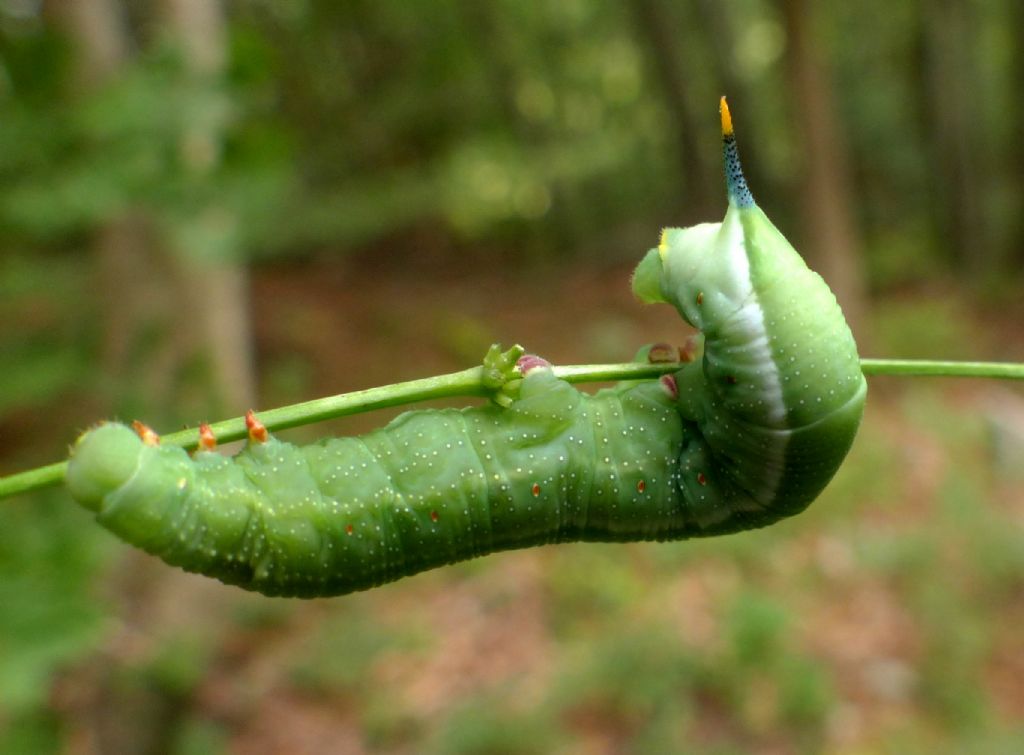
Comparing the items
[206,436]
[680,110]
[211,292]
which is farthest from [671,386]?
[680,110]

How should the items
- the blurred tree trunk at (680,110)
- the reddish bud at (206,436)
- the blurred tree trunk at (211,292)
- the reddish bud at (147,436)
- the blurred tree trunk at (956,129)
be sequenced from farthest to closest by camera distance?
the blurred tree trunk at (680,110)
the blurred tree trunk at (956,129)
the blurred tree trunk at (211,292)
the reddish bud at (147,436)
the reddish bud at (206,436)

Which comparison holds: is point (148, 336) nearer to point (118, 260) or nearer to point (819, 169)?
point (118, 260)

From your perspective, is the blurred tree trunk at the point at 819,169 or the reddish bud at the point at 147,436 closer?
the reddish bud at the point at 147,436

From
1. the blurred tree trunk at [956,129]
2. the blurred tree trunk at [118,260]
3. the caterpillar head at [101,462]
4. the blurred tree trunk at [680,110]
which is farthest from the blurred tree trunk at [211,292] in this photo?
the blurred tree trunk at [956,129]

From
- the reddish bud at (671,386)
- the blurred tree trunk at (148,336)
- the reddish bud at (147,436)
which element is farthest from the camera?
the blurred tree trunk at (148,336)

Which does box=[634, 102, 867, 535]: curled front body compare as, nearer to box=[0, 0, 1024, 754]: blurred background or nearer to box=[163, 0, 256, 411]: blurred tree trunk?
box=[0, 0, 1024, 754]: blurred background

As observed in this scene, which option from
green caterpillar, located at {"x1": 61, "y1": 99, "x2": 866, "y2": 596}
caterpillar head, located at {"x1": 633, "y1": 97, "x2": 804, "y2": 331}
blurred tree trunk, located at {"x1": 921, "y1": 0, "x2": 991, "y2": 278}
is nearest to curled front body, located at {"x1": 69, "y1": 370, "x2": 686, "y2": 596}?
green caterpillar, located at {"x1": 61, "y1": 99, "x2": 866, "y2": 596}

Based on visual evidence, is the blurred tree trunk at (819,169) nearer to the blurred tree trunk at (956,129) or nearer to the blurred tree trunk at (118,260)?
the blurred tree trunk at (956,129)
